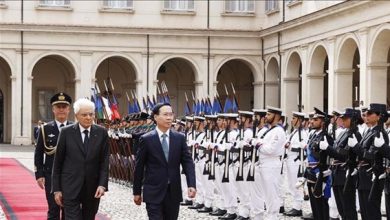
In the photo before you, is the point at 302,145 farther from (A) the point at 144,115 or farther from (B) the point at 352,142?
(B) the point at 352,142

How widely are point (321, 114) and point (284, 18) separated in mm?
24735

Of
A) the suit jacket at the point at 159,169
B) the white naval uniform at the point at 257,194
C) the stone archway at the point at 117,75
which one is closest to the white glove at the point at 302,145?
the white naval uniform at the point at 257,194

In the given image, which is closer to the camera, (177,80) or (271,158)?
(271,158)

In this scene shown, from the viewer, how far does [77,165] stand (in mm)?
9312

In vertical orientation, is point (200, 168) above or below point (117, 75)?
below

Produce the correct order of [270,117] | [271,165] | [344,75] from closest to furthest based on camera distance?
1. [270,117]
2. [271,165]
3. [344,75]

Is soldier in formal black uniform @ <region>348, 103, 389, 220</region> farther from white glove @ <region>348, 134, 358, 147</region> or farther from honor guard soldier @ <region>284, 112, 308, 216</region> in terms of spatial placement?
honor guard soldier @ <region>284, 112, 308, 216</region>

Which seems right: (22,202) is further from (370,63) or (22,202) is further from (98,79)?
(98,79)

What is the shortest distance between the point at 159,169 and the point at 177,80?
34969mm

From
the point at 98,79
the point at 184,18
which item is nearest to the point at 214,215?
the point at 184,18

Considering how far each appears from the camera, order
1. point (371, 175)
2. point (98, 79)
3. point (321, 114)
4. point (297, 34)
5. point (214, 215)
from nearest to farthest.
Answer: point (371, 175) < point (321, 114) < point (214, 215) < point (297, 34) < point (98, 79)

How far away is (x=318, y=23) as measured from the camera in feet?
108

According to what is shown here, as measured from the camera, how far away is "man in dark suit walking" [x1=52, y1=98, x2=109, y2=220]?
9.28m

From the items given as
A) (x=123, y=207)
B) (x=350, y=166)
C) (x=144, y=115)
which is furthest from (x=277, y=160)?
(x=144, y=115)
